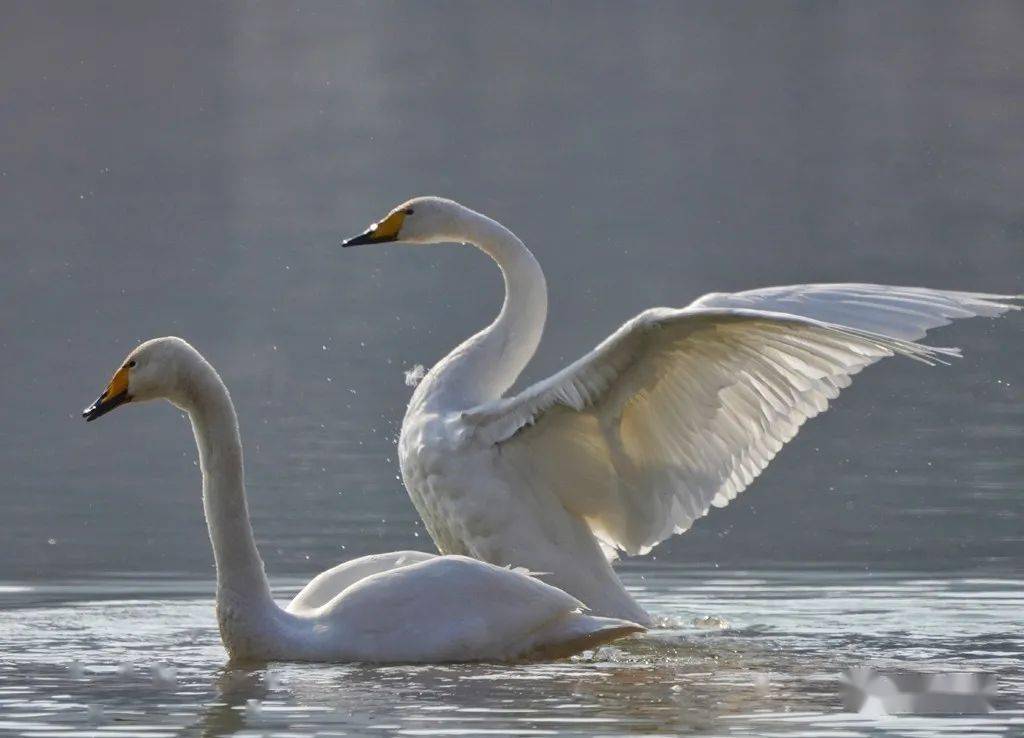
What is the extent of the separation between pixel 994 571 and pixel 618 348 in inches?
99.6

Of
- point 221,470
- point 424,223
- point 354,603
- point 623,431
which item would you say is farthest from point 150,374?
point 424,223

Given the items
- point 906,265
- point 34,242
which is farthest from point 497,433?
point 34,242

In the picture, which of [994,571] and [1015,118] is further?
[1015,118]

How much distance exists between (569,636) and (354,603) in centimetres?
71

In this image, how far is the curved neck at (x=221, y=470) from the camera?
8914 millimetres

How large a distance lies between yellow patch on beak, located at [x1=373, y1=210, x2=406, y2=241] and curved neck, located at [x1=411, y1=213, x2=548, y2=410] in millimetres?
368

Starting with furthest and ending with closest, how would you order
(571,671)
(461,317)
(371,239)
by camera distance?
(461,317) → (371,239) → (571,671)

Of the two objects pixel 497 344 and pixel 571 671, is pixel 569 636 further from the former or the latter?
pixel 497 344

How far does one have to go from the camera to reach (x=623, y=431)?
980cm

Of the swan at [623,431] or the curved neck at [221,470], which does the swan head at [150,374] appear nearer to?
the curved neck at [221,470]

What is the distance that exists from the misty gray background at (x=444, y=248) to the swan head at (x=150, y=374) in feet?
7.81

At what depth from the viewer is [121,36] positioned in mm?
58406

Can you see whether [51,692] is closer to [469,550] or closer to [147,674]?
[147,674]

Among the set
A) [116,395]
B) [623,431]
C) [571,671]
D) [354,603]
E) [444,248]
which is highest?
[444,248]
